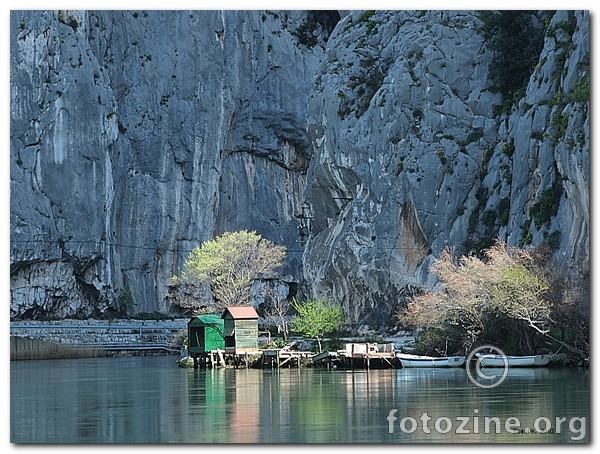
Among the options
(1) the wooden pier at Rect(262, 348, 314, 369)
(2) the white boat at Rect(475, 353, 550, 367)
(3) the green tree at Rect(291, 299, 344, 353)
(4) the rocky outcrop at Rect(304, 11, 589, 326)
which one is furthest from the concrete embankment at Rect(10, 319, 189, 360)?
(2) the white boat at Rect(475, 353, 550, 367)

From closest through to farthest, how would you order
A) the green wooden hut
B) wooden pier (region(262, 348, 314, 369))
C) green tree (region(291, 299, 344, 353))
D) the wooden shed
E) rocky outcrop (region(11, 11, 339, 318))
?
1. wooden pier (region(262, 348, 314, 369))
2. the wooden shed
3. the green wooden hut
4. green tree (region(291, 299, 344, 353))
5. rocky outcrop (region(11, 11, 339, 318))

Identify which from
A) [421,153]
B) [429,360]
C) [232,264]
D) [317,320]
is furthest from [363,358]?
[232,264]

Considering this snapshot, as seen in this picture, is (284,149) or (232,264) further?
(284,149)

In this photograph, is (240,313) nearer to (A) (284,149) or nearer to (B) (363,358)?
(B) (363,358)

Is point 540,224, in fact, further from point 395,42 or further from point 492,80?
point 395,42

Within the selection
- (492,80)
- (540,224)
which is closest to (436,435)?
(540,224)

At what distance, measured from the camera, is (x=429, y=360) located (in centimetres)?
3441

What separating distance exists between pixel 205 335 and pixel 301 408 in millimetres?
23471

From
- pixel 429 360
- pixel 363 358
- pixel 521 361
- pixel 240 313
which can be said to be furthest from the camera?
pixel 240 313

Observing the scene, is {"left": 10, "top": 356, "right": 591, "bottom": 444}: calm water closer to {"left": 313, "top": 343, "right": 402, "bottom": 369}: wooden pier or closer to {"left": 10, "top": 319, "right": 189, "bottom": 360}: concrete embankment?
{"left": 313, "top": 343, "right": 402, "bottom": 369}: wooden pier

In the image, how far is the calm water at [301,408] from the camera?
17.5m

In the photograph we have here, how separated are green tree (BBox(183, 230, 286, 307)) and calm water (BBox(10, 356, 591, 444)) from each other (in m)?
24.8

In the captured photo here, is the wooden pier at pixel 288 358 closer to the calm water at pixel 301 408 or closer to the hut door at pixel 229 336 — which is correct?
the hut door at pixel 229 336

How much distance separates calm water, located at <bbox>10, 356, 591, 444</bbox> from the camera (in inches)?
688
